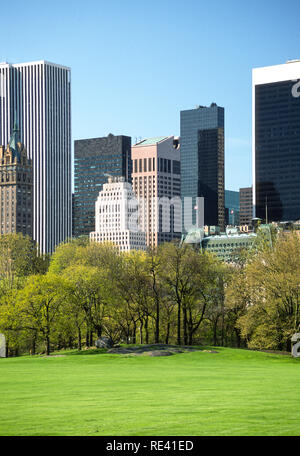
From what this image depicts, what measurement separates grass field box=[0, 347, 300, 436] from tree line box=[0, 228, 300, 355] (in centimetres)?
3161

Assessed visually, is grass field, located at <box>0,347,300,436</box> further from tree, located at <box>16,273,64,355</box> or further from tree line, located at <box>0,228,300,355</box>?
tree, located at <box>16,273,64,355</box>

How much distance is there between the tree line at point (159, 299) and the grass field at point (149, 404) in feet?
104

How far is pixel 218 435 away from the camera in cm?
2305

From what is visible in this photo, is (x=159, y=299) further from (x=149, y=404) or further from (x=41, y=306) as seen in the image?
(x=149, y=404)

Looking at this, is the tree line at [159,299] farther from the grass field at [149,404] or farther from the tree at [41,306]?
the grass field at [149,404]

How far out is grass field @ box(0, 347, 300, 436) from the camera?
80.1 feet

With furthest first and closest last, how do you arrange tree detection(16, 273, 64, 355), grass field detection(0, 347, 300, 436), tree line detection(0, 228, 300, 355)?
tree detection(16, 273, 64, 355)
tree line detection(0, 228, 300, 355)
grass field detection(0, 347, 300, 436)

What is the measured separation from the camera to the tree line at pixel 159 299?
8612 centimetres

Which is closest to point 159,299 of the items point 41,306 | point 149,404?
point 41,306

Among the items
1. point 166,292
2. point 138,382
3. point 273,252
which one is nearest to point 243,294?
point 273,252

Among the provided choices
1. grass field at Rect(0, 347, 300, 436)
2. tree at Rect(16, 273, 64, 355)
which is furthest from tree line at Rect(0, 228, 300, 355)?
grass field at Rect(0, 347, 300, 436)

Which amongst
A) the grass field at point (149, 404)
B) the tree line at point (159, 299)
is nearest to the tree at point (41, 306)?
the tree line at point (159, 299)
